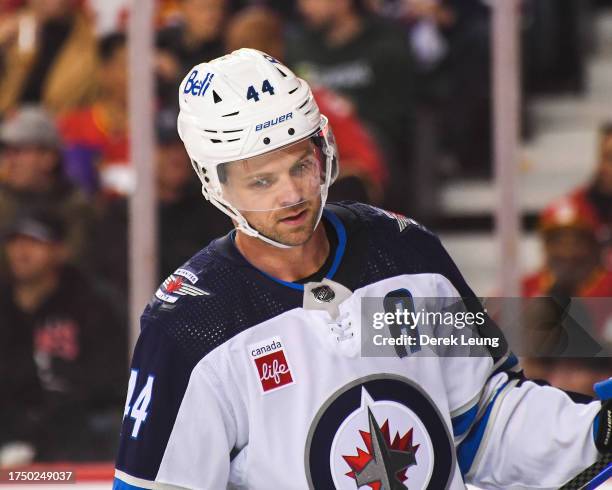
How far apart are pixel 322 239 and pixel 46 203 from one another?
5.92 ft

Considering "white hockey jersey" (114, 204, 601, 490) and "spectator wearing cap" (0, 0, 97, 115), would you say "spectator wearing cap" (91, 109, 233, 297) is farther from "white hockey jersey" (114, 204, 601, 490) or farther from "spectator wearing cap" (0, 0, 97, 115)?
"white hockey jersey" (114, 204, 601, 490)

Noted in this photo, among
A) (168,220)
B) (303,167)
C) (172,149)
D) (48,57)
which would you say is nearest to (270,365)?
(303,167)

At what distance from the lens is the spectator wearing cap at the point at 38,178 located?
3.46 m

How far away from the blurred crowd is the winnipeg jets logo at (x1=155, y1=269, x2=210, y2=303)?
125cm

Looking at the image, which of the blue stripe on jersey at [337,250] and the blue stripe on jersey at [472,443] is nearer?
the blue stripe on jersey at [337,250]

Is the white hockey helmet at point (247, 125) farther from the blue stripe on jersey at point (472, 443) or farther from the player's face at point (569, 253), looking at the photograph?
the player's face at point (569, 253)

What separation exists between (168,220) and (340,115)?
56cm

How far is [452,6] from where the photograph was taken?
361 centimetres

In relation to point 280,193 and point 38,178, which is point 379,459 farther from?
point 38,178

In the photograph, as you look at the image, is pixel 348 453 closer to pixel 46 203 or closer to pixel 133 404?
pixel 133 404

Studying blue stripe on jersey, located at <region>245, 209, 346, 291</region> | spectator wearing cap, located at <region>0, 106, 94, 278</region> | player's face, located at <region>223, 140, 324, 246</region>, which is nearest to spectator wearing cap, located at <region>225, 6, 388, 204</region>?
spectator wearing cap, located at <region>0, 106, 94, 278</region>

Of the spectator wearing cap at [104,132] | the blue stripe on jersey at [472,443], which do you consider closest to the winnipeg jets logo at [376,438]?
the blue stripe on jersey at [472,443]

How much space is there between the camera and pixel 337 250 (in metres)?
1.85

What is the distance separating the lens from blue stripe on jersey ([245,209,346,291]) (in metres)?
1.80
